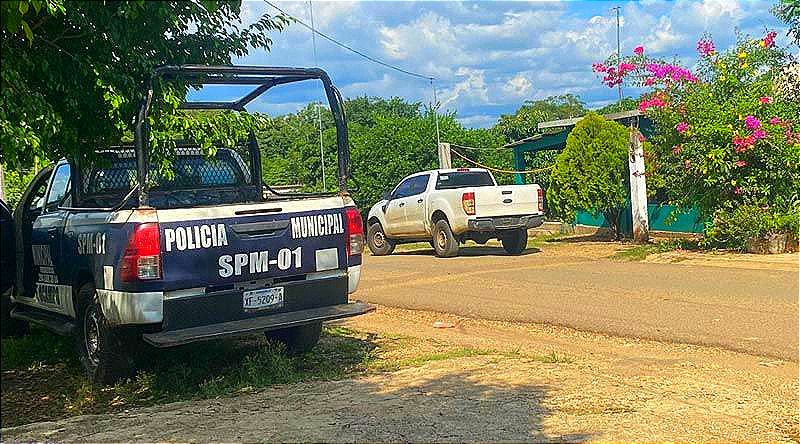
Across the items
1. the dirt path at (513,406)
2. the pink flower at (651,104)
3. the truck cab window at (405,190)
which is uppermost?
the pink flower at (651,104)

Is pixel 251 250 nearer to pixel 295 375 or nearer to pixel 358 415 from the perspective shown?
pixel 295 375

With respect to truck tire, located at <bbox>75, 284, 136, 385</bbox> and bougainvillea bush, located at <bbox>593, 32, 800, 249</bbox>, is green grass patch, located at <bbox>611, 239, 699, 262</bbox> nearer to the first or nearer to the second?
bougainvillea bush, located at <bbox>593, 32, 800, 249</bbox>

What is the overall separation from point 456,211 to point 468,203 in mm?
397

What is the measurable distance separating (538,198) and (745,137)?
387 cm

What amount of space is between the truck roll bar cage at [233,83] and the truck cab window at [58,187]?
152 centimetres

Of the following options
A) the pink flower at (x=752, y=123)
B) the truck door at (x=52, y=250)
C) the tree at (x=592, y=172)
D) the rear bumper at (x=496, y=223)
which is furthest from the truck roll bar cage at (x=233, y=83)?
the tree at (x=592, y=172)

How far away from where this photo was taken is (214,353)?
859 centimetres

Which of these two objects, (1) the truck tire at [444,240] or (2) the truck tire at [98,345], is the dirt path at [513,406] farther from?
(1) the truck tire at [444,240]

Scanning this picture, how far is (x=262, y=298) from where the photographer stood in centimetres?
731

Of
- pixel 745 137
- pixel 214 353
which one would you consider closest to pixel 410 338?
pixel 214 353

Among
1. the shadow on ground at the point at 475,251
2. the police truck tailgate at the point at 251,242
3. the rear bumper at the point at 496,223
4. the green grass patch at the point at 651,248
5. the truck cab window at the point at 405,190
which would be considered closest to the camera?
the police truck tailgate at the point at 251,242

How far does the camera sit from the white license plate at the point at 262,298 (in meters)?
7.21

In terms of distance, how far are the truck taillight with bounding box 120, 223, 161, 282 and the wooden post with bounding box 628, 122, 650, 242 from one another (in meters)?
13.5

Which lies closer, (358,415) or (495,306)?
(358,415)
